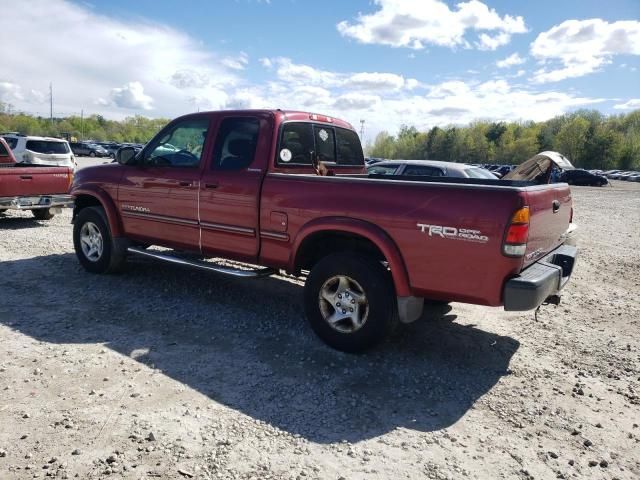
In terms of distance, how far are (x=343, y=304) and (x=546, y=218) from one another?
1836mm

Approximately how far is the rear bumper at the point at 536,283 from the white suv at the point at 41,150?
16608 millimetres

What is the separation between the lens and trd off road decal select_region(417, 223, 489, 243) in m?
3.54

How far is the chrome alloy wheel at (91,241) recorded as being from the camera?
639 centimetres

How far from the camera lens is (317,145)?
5.55 metres

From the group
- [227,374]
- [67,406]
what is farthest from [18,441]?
[227,374]

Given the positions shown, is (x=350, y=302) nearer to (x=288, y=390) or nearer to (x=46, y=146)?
(x=288, y=390)

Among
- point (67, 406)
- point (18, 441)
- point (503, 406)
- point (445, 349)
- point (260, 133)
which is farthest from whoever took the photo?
point (260, 133)

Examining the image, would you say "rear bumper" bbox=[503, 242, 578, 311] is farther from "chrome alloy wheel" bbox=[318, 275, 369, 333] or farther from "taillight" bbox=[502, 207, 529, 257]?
"chrome alloy wheel" bbox=[318, 275, 369, 333]

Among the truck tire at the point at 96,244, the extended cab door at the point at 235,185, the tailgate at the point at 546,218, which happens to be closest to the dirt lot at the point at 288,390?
the truck tire at the point at 96,244

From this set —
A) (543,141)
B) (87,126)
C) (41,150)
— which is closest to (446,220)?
(41,150)

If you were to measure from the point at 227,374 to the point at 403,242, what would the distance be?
1.76 m

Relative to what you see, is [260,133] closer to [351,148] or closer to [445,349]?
[351,148]

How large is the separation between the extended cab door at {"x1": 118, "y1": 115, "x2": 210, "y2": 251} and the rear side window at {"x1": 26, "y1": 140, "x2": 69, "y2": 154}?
13642mm

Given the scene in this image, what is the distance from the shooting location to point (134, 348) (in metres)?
4.29
